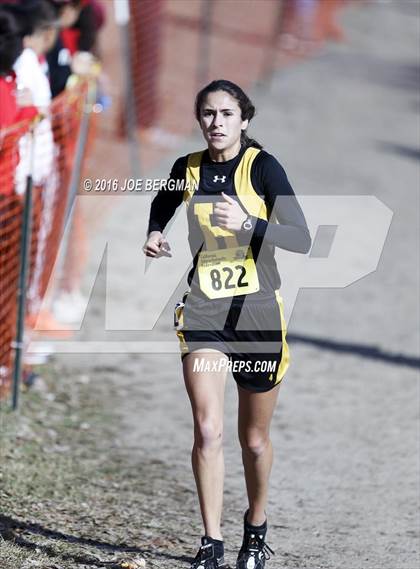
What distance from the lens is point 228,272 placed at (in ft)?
14.2

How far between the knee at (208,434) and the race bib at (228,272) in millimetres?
498

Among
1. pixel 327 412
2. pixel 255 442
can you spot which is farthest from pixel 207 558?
pixel 327 412

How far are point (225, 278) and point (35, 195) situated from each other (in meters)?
3.15

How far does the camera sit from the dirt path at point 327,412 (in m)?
5.38

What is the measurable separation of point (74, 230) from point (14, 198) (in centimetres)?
191

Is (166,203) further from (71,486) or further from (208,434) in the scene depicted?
(71,486)

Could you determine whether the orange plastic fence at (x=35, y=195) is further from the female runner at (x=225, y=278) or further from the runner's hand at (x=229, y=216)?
the runner's hand at (x=229, y=216)

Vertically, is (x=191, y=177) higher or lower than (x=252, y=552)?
higher

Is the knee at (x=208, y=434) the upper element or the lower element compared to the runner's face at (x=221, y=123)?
lower

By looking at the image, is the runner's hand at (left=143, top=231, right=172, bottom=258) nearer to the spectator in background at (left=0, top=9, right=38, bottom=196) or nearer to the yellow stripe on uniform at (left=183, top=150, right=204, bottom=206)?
the yellow stripe on uniform at (left=183, top=150, right=204, bottom=206)

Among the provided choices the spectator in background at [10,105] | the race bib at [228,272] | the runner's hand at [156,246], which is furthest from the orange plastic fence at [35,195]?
the race bib at [228,272]

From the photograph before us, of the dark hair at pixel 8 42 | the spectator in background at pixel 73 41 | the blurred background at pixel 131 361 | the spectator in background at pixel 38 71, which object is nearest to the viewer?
the blurred background at pixel 131 361

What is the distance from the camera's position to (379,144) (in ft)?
48.2

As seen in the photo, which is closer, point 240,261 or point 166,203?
point 240,261
